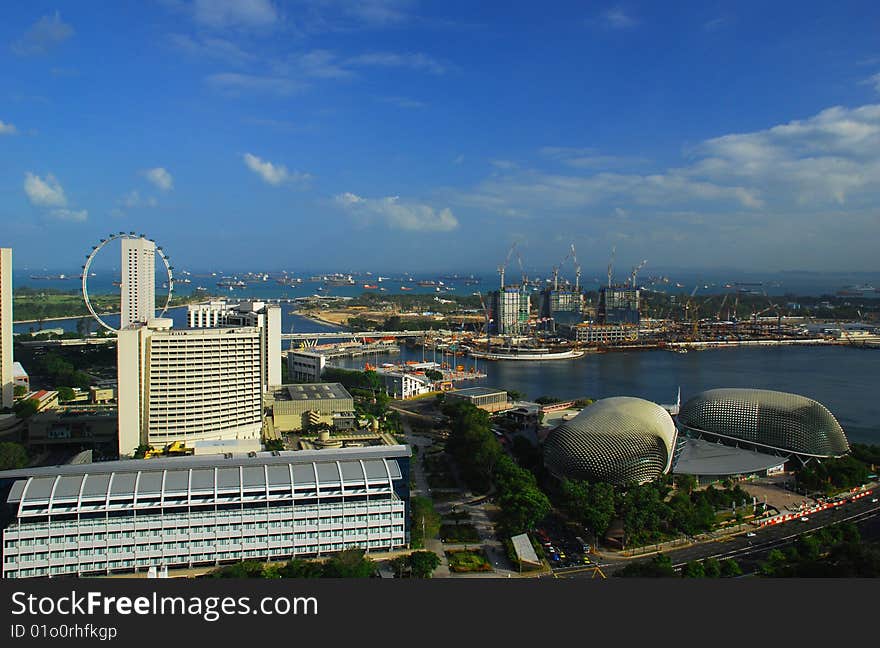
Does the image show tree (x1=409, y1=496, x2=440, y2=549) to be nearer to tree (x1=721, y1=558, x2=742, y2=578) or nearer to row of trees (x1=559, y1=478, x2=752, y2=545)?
row of trees (x1=559, y1=478, x2=752, y2=545)

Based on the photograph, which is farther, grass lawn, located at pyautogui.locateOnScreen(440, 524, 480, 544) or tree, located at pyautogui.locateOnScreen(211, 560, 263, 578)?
grass lawn, located at pyautogui.locateOnScreen(440, 524, 480, 544)

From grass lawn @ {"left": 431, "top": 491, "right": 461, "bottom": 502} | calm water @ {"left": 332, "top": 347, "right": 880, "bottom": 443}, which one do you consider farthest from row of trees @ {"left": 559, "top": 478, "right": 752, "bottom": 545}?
calm water @ {"left": 332, "top": 347, "right": 880, "bottom": 443}

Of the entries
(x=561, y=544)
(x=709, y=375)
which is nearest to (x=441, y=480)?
(x=561, y=544)

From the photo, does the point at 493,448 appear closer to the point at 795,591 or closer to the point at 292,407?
the point at 292,407

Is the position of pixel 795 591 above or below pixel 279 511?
above

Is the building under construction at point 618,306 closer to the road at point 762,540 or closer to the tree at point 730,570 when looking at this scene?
the road at point 762,540

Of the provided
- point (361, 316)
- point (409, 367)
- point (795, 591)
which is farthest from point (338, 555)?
point (361, 316)
